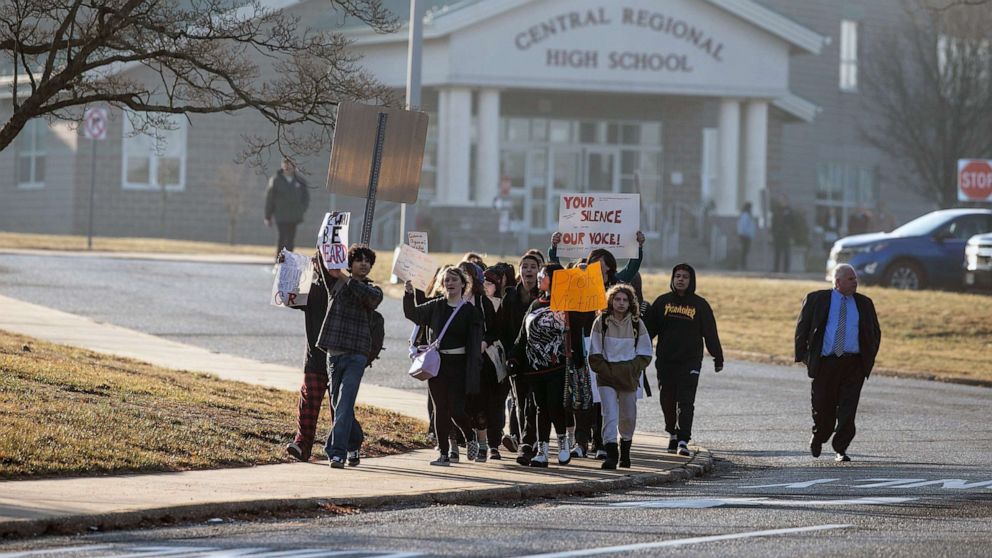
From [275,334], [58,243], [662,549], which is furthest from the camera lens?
[58,243]

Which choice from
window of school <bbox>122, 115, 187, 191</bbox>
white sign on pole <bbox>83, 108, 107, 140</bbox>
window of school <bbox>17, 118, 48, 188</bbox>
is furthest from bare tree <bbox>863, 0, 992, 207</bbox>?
window of school <bbox>17, 118, 48, 188</bbox>

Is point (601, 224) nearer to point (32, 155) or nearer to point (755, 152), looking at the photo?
point (755, 152)

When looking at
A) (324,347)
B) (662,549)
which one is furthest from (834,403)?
(662,549)

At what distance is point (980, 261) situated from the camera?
2989 cm

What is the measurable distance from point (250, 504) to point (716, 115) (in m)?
36.4

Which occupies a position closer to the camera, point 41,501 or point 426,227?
point 41,501

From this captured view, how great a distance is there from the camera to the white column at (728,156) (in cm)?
4134

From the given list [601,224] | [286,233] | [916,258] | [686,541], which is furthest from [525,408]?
[916,258]

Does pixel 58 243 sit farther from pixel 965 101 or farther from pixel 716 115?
pixel 965 101

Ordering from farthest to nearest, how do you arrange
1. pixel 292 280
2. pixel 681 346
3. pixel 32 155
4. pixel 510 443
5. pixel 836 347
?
pixel 32 155 → pixel 836 347 → pixel 681 346 → pixel 510 443 → pixel 292 280

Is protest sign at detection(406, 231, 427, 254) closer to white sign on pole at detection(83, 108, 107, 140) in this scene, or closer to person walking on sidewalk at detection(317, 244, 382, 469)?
person walking on sidewalk at detection(317, 244, 382, 469)

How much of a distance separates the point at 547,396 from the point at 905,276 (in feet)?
61.6

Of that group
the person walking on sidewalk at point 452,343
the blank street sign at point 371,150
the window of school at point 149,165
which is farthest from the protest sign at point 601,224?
the window of school at point 149,165

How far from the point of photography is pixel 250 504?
35.8 feet
